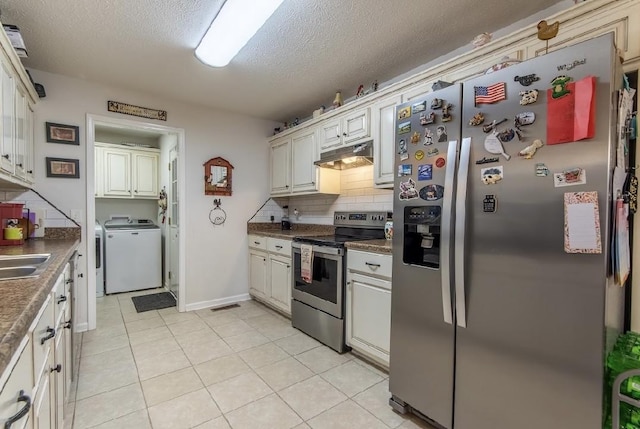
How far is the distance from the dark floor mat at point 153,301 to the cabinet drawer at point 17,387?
3.08 meters

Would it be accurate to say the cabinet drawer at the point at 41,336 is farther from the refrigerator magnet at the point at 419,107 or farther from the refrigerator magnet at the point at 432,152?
the refrigerator magnet at the point at 419,107

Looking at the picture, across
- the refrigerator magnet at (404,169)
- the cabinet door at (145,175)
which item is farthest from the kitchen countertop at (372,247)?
the cabinet door at (145,175)

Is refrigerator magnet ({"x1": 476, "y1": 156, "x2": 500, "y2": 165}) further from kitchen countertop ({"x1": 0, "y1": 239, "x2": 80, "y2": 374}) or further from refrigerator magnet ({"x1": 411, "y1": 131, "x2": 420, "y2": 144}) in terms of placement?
kitchen countertop ({"x1": 0, "y1": 239, "x2": 80, "y2": 374})

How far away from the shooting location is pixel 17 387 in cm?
70

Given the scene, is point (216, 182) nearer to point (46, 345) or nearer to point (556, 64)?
point (46, 345)

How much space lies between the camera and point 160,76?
9.23ft

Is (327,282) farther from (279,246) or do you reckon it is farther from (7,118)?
(7,118)

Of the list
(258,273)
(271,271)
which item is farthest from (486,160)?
(258,273)

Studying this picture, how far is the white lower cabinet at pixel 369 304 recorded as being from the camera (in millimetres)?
2127

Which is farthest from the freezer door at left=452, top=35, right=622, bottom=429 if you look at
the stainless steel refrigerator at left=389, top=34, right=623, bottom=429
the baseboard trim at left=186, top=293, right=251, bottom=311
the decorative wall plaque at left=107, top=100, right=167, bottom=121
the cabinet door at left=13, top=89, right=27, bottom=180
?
the decorative wall plaque at left=107, top=100, right=167, bottom=121

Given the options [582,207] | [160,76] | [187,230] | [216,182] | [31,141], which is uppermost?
[160,76]

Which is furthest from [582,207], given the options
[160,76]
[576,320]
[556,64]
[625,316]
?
[160,76]

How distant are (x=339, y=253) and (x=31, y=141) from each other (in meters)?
2.78

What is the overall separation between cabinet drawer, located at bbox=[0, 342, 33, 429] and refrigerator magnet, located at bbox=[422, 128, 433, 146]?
1.73 m
